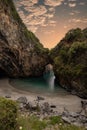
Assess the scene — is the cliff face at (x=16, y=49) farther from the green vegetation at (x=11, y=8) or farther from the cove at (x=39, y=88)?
the cove at (x=39, y=88)

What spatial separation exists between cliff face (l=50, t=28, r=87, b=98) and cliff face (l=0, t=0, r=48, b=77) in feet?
22.4

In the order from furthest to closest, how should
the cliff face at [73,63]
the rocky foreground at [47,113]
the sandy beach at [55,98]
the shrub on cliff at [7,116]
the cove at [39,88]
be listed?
the cliff face at [73,63] < the cove at [39,88] < the sandy beach at [55,98] < the rocky foreground at [47,113] < the shrub on cliff at [7,116]

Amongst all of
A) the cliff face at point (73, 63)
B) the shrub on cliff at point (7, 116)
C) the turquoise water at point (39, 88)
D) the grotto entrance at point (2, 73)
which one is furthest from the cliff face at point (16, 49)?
the shrub on cliff at point (7, 116)

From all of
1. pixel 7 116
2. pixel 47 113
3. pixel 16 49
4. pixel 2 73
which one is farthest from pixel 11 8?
pixel 7 116

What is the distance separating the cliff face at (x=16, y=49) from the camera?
180 feet

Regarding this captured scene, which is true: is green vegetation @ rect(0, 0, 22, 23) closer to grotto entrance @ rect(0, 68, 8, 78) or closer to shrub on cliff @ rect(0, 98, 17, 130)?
grotto entrance @ rect(0, 68, 8, 78)

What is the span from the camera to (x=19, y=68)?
6112 cm

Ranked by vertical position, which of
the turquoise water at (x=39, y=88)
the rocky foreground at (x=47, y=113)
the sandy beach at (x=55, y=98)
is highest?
the rocky foreground at (x=47, y=113)

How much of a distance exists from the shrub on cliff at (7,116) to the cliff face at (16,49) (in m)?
37.7

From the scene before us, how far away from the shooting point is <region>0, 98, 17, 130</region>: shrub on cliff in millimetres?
16781

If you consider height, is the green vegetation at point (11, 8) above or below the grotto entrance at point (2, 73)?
above

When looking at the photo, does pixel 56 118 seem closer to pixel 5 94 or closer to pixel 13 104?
pixel 13 104

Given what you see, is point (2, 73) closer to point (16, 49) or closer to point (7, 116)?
point (16, 49)

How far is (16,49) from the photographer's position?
57.6 meters
